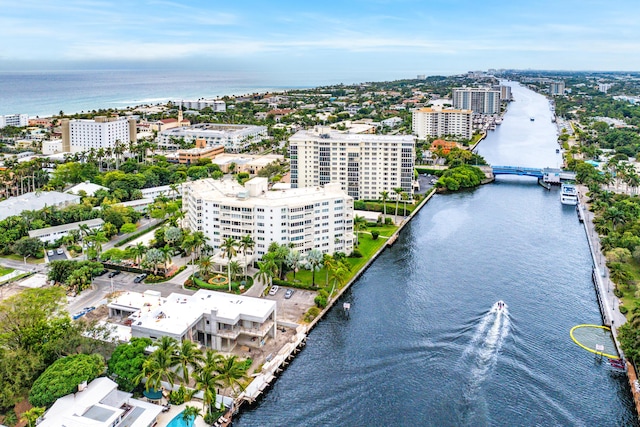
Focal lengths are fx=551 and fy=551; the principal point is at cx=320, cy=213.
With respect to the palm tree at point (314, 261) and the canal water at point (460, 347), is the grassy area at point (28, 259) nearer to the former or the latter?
the palm tree at point (314, 261)

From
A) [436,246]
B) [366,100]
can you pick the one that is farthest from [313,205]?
[366,100]

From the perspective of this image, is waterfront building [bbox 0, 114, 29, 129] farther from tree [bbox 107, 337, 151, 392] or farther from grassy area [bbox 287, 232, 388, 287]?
tree [bbox 107, 337, 151, 392]

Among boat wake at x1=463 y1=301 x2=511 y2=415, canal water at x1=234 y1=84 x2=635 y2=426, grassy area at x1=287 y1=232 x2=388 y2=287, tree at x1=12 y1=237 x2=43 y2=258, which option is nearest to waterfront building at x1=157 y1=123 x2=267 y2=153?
grassy area at x1=287 y1=232 x2=388 y2=287

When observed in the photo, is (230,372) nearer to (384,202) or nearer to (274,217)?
(274,217)

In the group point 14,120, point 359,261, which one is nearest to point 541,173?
point 359,261

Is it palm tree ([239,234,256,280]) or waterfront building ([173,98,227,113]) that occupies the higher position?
waterfront building ([173,98,227,113])

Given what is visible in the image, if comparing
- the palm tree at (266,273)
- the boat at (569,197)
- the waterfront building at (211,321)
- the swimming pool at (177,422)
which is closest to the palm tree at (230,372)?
the swimming pool at (177,422)

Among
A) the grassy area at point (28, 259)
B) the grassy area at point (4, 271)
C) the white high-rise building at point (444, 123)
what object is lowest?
the grassy area at point (4, 271)

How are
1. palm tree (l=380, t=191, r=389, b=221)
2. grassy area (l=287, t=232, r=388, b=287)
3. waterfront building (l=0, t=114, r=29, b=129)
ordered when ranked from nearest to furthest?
1. grassy area (l=287, t=232, r=388, b=287)
2. palm tree (l=380, t=191, r=389, b=221)
3. waterfront building (l=0, t=114, r=29, b=129)
